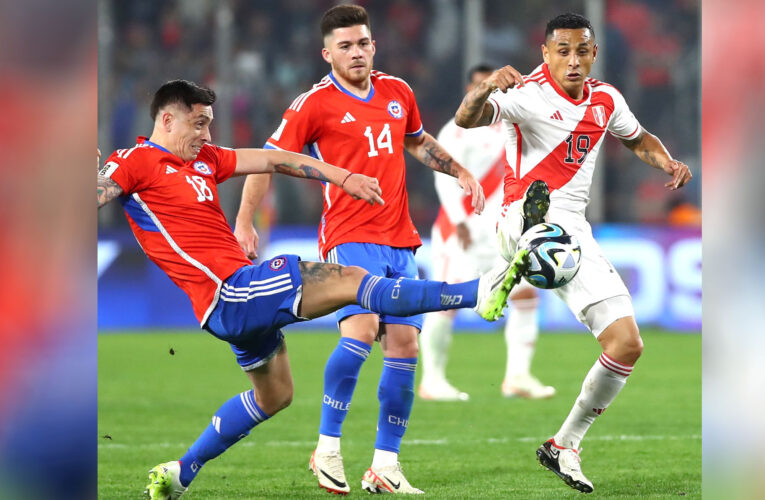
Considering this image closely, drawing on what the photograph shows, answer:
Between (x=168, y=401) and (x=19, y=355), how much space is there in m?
6.18

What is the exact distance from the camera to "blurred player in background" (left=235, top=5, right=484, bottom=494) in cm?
481

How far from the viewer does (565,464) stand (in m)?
4.61

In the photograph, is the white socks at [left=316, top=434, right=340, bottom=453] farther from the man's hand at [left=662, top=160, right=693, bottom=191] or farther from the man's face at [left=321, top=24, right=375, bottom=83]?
the man's hand at [left=662, top=160, right=693, bottom=191]

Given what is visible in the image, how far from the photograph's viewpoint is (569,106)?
196 inches

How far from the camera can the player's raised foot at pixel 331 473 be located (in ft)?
15.1

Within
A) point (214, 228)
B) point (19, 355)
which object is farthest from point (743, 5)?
point (214, 228)

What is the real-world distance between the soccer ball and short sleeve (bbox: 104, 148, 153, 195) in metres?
1.44

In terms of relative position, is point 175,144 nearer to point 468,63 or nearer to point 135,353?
point 135,353

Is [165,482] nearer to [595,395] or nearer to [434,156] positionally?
[595,395]

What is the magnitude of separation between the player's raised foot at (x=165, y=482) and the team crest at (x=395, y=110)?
1.86 metres

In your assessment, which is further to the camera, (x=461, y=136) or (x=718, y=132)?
(x=461, y=136)

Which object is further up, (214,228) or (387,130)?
(387,130)

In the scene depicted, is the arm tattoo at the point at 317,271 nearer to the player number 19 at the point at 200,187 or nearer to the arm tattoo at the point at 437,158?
the player number 19 at the point at 200,187

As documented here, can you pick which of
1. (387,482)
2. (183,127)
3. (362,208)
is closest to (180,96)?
(183,127)
